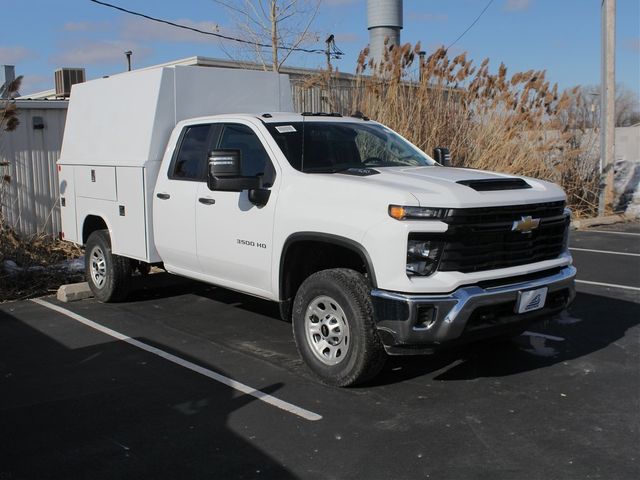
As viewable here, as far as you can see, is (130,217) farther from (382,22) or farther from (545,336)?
(382,22)

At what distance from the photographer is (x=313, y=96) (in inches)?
549

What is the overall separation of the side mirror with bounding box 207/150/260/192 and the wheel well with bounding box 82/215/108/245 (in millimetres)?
3189

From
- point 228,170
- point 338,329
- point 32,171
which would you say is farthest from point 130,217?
point 32,171

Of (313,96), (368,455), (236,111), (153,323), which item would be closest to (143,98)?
(236,111)

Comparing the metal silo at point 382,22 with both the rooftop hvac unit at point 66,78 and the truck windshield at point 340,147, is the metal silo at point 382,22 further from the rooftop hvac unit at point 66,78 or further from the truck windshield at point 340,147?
the truck windshield at point 340,147

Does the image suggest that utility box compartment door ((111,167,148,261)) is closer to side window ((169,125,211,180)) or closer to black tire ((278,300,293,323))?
side window ((169,125,211,180))

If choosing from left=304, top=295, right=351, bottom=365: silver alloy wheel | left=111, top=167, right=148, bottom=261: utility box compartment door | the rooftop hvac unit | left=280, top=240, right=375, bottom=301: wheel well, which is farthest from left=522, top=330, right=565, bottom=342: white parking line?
the rooftop hvac unit

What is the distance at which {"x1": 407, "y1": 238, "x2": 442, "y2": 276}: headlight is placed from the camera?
14.5 feet

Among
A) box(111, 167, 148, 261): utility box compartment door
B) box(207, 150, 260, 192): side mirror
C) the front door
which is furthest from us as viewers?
box(111, 167, 148, 261): utility box compartment door

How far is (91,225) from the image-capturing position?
8305mm

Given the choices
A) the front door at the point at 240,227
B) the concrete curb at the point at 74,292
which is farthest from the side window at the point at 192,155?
the concrete curb at the point at 74,292

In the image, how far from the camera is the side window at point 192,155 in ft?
21.0

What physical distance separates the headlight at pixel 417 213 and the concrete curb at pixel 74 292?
17.0 ft

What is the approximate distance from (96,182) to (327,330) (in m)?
4.07
